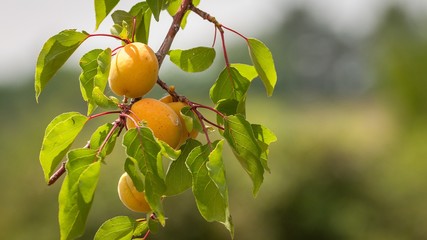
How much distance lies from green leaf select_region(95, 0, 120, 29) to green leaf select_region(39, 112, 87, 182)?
15cm

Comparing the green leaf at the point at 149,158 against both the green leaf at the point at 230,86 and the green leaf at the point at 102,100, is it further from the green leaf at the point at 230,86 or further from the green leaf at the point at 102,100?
the green leaf at the point at 230,86

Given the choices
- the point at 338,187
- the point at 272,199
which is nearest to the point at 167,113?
the point at 272,199

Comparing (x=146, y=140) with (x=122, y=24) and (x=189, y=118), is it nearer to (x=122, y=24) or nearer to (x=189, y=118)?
(x=189, y=118)

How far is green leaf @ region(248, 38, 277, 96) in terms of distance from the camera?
3.98ft

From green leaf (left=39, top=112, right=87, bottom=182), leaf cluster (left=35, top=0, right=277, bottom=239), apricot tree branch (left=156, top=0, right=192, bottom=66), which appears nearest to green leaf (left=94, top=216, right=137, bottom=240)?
leaf cluster (left=35, top=0, right=277, bottom=239)

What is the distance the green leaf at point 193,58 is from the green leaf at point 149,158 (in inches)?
10.4

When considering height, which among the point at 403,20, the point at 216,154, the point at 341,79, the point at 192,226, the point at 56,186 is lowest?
the point at 341,79

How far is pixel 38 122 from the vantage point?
35.9ft

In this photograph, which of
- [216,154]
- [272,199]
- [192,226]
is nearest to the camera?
[216,154]

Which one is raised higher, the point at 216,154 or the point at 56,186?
the point at 216,154

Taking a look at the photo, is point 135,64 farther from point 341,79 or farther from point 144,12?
point 341,79

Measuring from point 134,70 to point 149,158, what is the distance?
128 millimetres

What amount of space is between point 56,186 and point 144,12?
6075 millimetres

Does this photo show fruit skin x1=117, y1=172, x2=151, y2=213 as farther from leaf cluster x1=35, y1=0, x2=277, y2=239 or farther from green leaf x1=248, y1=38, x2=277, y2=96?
green leaf x1=248, y1=38, x2=277, y2=96
